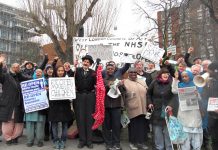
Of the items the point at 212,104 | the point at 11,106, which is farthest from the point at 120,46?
the point at 212,104

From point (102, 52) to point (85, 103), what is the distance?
228cm

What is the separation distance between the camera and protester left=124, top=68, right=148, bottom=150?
761 centimetres

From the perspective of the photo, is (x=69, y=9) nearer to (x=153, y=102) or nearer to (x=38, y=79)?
(x=38, y=79)

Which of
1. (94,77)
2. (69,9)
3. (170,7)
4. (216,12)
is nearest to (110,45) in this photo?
(94,77)

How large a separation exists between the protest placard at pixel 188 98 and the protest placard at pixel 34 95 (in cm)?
312

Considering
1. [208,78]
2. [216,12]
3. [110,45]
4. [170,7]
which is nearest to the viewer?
[208,78]

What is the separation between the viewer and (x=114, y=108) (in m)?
7.55

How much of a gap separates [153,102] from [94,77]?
5.07 feet

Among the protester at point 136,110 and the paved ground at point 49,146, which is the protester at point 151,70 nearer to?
the protester at point 136,110

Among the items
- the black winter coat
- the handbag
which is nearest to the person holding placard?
the handbag

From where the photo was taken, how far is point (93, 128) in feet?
25.0

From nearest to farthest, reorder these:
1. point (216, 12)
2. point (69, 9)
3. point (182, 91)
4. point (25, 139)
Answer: point (182, 91), point (25, 139), point (69, 9), point (216, 12)

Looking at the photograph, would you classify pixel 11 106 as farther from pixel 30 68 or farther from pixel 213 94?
pixel 213 94

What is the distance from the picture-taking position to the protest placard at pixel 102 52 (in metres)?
9.47
